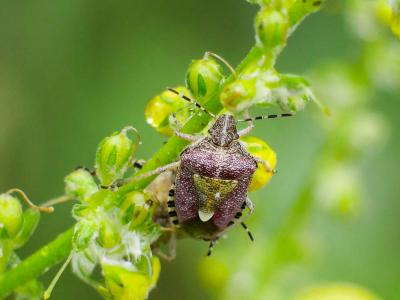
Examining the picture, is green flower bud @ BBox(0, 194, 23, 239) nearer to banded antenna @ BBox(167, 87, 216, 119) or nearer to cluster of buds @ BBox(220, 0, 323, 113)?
banded antenna @ BBox(167, 87, 216, 119)

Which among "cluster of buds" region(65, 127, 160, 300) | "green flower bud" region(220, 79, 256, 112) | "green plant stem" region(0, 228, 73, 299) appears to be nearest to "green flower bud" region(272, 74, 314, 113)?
"green flower bud" region(220, 79, 256, 112)

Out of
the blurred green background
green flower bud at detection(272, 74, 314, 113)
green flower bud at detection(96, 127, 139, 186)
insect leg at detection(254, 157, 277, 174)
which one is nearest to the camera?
green flower bud at detection(272, 74, 314, 113)

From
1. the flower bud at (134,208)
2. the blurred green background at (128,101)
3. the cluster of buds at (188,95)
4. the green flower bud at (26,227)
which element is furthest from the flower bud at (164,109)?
the blurred green background at (128,101)

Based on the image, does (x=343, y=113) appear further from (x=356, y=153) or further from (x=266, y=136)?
(x=266, y=136)

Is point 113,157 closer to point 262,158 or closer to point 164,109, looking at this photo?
point 164,109

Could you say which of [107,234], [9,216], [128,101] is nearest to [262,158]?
[107,234]

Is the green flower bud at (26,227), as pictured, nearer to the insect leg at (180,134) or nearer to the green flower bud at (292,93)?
the insect leg at (180,134)
